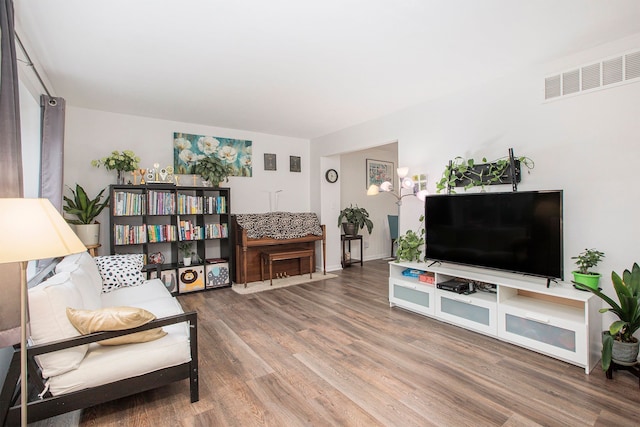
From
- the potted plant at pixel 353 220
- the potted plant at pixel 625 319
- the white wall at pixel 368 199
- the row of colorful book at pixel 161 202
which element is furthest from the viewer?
the white wall at pixel 368 199

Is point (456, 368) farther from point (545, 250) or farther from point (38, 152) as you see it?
point (38, 152)

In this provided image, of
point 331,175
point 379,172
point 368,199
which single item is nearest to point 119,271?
point 331,175

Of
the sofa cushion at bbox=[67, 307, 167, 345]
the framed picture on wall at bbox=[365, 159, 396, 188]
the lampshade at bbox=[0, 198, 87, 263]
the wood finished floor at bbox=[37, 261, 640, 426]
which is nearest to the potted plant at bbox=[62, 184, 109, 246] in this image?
the wood finished floor at bbox=[37, 261, 640, 426]

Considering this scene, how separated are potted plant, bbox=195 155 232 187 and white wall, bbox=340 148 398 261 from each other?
2.46 metres

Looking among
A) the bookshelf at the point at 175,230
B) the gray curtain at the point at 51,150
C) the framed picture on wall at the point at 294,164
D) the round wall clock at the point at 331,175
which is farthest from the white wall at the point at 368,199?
the gray curtain at the point at 51,150

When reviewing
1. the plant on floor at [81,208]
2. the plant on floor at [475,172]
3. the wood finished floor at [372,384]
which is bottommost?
the wood finished floor at [372,384]

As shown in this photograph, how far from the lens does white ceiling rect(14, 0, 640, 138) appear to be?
199 cm

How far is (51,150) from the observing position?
9.50 feet

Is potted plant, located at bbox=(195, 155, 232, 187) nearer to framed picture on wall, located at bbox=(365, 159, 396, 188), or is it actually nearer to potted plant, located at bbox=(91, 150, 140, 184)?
potted plant, located at bbox=(91, 150, 140, 184)

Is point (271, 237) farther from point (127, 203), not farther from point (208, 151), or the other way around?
point (127, 203)

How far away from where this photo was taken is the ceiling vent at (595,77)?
2.35 meters

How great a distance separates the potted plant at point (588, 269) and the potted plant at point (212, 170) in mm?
4263

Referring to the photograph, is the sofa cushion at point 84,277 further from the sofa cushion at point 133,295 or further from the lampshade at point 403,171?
the lampshade at point 403,171

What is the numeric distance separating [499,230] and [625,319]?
40.4 inches
